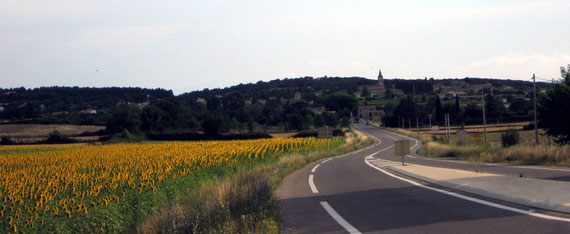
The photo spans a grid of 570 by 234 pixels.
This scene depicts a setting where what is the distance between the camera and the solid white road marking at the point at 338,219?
27.8ft

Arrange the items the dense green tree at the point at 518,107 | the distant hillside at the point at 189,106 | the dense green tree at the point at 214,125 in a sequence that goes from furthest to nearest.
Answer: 1. the dense green tree at the point at 518,107
2. the distant hillside at the point at 189,106
3. the dense green tree at the point at 214,125

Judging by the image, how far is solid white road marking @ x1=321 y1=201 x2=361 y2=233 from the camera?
8474 millimetres

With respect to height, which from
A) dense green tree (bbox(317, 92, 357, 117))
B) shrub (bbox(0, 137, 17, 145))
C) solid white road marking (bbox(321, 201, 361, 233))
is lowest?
solid white road marking (bbox(321, 201, 361, 233))

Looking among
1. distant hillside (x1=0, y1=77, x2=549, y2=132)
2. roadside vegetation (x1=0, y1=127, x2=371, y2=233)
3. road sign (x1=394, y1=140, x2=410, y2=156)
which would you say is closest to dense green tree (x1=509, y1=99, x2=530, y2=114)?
distant hillside (x1=0, y1=77, x2=549, y2=132)

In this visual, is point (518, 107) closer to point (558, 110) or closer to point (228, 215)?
point (558, 110)

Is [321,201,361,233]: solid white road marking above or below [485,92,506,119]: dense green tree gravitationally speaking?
below

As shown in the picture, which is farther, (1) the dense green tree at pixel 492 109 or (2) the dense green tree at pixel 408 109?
(2) the dense green tree at pixel 408 109

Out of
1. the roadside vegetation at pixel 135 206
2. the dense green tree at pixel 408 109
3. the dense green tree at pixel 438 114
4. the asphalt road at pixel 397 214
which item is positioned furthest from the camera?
the dense green tree at pixel 408 109

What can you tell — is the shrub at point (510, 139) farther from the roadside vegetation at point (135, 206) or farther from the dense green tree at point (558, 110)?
the roadside vegetation at point (135, 206)

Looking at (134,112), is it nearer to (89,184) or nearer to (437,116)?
(437,116)

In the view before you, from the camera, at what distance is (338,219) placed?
951cm

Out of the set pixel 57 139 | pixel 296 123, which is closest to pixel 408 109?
pixel 296 123

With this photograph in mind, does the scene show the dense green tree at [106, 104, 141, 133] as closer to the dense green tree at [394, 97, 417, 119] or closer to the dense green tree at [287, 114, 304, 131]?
the dense green tree at [287, 114, 304, 131]

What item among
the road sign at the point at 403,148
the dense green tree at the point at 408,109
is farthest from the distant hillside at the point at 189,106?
the road sign at the point at 403,148
